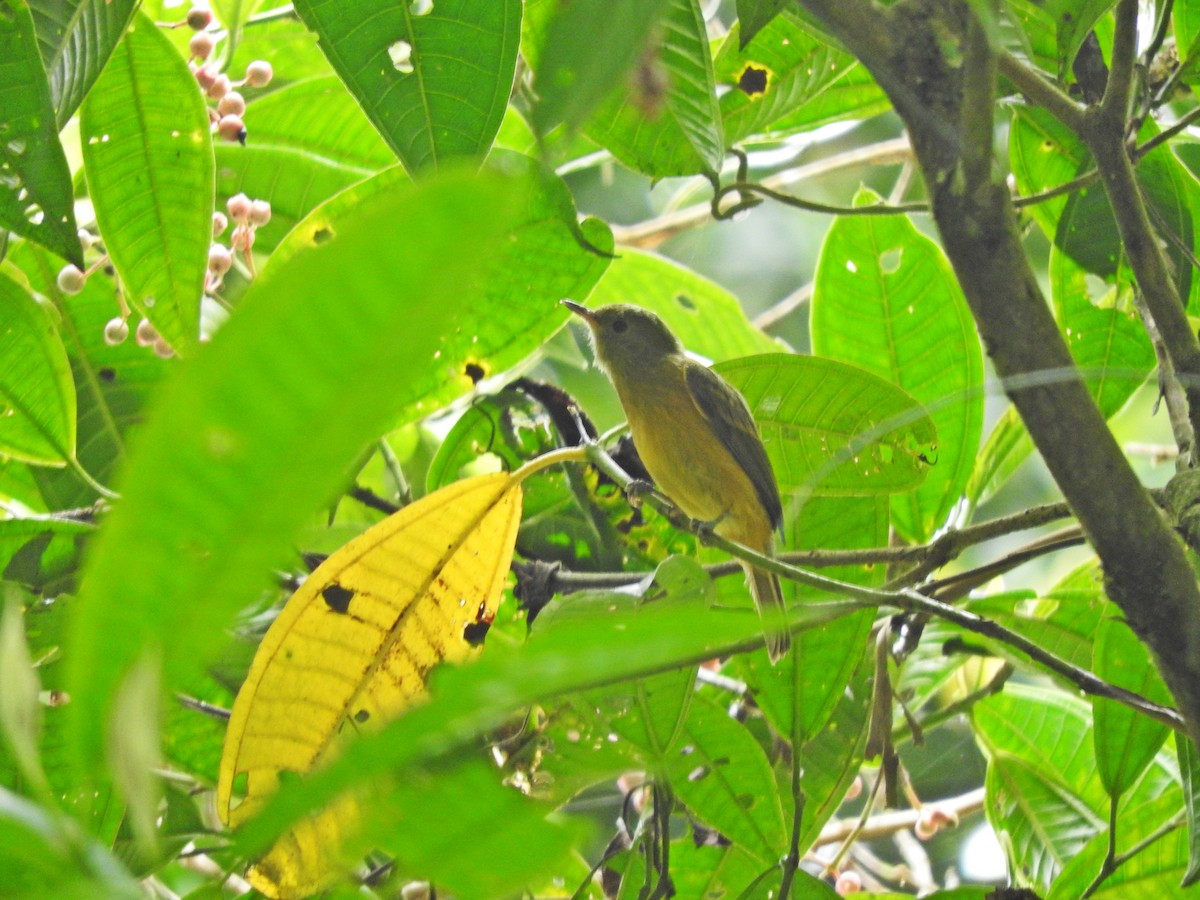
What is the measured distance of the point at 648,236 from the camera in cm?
416

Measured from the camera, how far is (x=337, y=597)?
1.56 meters

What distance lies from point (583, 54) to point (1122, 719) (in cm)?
160

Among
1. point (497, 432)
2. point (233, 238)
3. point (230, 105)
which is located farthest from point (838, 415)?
point (230, 105)

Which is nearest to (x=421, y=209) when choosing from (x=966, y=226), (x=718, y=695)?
(x=966, y=226)

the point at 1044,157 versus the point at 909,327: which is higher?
the point at 1044,157

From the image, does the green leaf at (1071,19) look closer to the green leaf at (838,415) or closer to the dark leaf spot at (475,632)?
the green leaf at (838,415)

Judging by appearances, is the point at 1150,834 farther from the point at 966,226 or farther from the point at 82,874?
the point at 82,874

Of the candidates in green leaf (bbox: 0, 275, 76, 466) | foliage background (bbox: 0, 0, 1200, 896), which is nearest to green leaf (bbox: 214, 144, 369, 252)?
foliage background (bbox: 0, 0, 1200, 896)

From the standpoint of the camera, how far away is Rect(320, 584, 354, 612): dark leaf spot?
5.06 feet

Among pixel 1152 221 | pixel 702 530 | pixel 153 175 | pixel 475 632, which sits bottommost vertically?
pixel 475 632

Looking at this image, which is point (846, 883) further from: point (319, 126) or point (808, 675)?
point (319, 126)

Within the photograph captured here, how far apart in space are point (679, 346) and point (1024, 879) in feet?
6.05

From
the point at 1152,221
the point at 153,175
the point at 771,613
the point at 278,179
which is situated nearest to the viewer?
the point at 771,613

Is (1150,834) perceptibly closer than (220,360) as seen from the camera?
No
